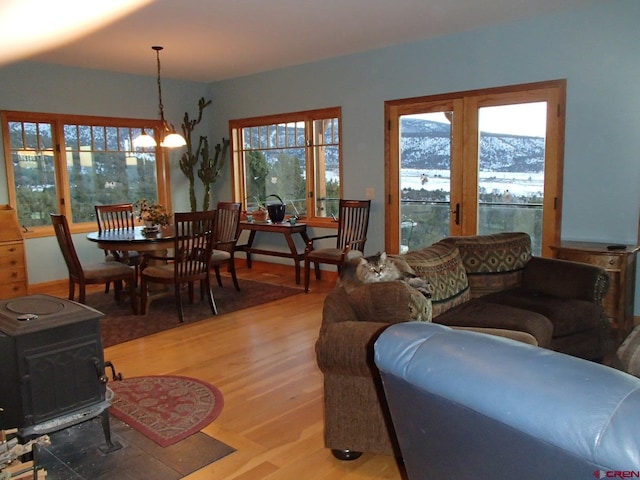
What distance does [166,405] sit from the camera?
3080 mm

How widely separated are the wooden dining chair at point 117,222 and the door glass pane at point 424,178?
2.89 m

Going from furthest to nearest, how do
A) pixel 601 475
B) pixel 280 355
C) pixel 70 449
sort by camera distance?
pixel 280 355
pixel 70 449
pixel 601 475

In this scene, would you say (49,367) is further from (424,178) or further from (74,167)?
(74,167)

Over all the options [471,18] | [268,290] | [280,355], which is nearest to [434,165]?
[471,18]

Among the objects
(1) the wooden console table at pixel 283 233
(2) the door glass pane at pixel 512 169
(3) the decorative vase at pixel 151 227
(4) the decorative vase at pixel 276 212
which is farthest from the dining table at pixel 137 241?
(2) the door glass pane at pixel 512 169

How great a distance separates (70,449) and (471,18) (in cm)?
440

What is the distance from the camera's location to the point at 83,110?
644cm

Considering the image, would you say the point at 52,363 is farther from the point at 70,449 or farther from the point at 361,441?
the point at 361,441

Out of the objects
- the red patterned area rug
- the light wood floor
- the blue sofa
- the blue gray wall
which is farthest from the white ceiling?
the blue sofa

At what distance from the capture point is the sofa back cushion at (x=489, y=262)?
3666mm

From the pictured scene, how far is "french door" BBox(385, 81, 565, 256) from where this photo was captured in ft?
15.4

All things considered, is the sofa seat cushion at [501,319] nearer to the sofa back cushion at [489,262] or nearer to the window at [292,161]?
the sofa back cushion at [489,262]

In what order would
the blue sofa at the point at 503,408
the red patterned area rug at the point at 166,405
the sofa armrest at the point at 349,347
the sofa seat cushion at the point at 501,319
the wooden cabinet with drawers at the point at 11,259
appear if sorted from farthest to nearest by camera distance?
the wooden cabinet with drawers at the point at 11,259
the sofa seat cushion at the point at 501,319
the red patterned area rug at the point at 166,405
the sofa armrest at the point at 349,347
the blue sofa at the point at 503,408

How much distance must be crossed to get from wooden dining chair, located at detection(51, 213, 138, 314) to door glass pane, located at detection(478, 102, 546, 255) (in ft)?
11.3
